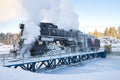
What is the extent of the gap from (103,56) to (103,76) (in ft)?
110

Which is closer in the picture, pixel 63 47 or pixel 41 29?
pixel 41 29

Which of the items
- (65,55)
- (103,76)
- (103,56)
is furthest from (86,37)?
(103,76)

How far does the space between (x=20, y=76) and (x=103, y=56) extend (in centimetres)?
3448

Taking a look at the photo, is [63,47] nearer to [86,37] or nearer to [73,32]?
[73,32]

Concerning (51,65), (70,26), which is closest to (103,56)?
(70,26)

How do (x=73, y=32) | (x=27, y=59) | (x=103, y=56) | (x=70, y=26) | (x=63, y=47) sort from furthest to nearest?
(x=103, y=56), (x=70, y=26), (x=73, y=32), (x=63, y=47), (x=27, y=59)

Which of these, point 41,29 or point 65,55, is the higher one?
point 41,29

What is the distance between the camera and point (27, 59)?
1986 centimetres

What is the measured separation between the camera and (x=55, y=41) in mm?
26969

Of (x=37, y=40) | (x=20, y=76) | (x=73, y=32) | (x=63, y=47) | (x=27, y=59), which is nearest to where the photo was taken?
(x=20, y=76)

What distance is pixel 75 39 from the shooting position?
109ft

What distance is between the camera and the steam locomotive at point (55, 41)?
→ 908 inches

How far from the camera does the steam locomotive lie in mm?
23062

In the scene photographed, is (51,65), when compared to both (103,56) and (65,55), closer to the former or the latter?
(65,55)
